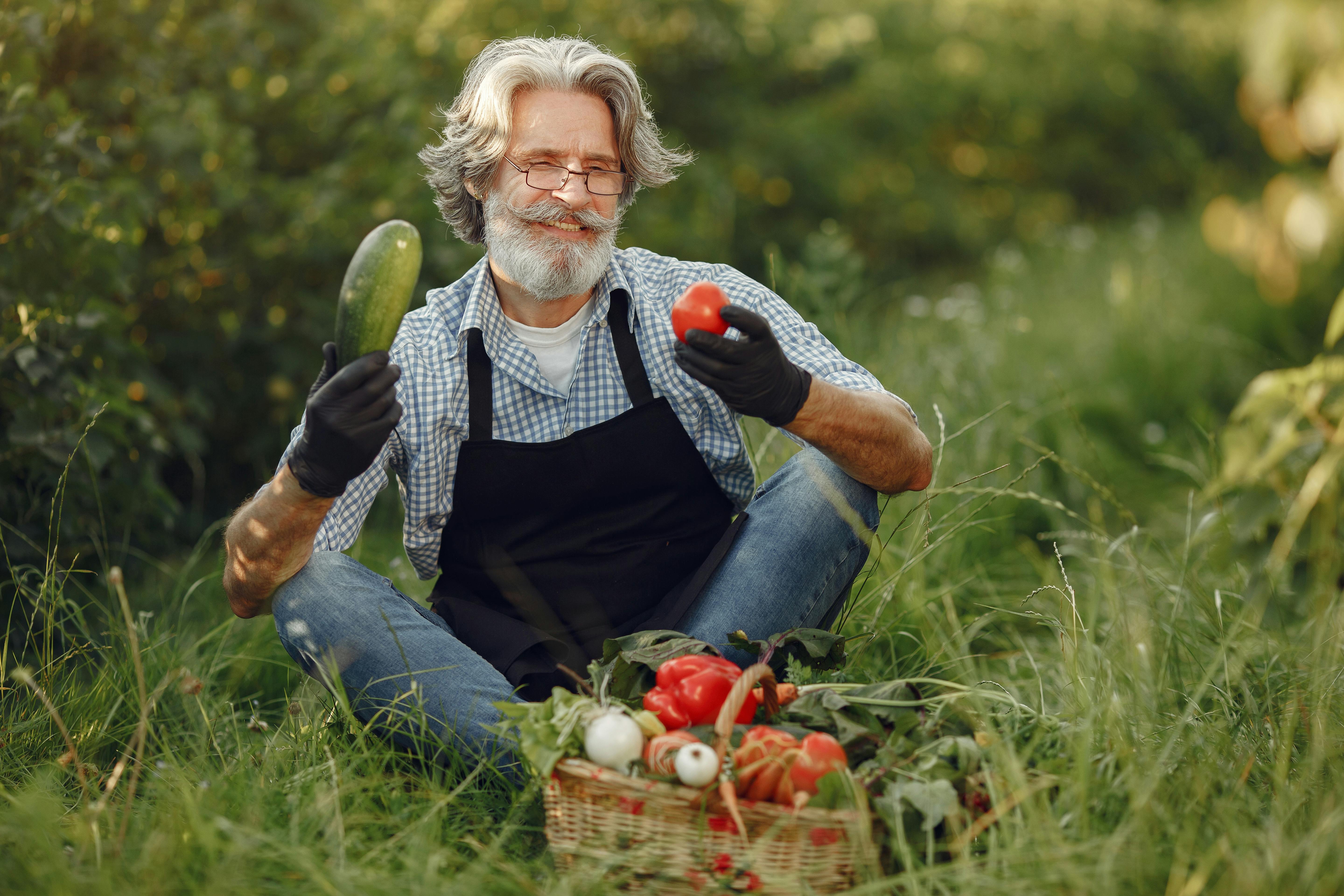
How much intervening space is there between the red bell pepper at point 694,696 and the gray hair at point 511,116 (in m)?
1.28

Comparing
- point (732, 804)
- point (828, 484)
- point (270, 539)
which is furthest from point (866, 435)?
point (270, 539)

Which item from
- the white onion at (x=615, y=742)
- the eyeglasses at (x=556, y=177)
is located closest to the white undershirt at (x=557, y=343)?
the eyeglasses at (x=556, y=177)

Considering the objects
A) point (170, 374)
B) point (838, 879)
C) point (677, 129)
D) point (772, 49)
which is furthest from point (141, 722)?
point (772, 49)

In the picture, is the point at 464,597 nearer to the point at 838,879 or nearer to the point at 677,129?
the point at 838,879

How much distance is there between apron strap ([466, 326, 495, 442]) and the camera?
2.38m

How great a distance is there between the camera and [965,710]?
5.72ft

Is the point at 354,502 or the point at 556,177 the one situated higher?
the point at 556,177

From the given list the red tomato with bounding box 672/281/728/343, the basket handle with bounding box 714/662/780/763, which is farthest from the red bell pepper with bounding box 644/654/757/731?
the red tomato with bounding box 672/281/728/343

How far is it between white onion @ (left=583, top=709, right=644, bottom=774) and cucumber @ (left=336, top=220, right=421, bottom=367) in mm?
820

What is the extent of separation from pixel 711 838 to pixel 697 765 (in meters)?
0.11

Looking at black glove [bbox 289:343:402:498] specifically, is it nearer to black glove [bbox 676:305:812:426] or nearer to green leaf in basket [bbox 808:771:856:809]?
black glove [bbox 676:305:812:426]

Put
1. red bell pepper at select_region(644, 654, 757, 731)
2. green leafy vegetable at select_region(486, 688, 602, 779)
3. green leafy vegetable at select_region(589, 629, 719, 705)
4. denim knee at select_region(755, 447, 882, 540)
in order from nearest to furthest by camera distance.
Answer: green leafy vegetable at select_region(486, 688, 602, 779)
red bell pepper at select_region(644, 654, 757, 731)
green leafy vegetable at select_region(589, 629, 719, 705)
denim knee at select_region(755, 447, 882, 540)

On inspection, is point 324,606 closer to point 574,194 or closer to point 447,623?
point 447,623

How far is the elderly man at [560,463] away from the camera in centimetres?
212
